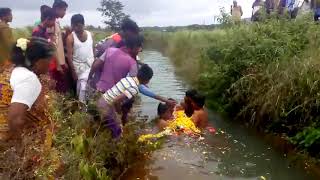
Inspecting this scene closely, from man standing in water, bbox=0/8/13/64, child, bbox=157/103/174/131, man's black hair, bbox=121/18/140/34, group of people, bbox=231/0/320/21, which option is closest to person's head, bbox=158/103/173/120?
child, bbox=157/103/174/131

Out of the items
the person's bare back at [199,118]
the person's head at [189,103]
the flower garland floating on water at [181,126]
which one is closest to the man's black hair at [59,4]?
the flower garland floating on water at [181,126]

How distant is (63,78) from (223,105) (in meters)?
3.85

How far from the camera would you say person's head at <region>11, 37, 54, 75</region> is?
354cm

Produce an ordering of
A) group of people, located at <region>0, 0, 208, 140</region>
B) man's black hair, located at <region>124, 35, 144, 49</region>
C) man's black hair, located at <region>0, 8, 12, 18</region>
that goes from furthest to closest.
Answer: man's black hair, located at <region>0, 8, 12, 18</region>
man's black hair, located at <region>124, 35, 144, 49</region>
group of people, located at <region>0, 0, 208, 140</region>

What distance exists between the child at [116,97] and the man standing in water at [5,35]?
1772mm

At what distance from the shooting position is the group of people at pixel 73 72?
3451 mm

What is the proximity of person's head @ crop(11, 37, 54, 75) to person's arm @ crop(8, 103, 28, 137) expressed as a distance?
13.9 inches

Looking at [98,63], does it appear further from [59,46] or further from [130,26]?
[59,46]

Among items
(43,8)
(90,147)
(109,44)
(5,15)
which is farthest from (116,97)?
(5,15)

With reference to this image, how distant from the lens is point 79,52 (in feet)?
24.1

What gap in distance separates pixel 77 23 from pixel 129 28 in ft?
3.42

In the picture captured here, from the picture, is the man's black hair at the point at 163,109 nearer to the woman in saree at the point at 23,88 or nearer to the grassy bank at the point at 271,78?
the grassy bank at the point at 271,78

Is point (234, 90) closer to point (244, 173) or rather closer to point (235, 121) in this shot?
point (235, 121)

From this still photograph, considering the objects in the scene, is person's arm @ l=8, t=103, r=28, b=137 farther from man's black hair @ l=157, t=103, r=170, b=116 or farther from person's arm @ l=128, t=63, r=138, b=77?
man's black hair @ l=157, t=103, r=170, b=116
